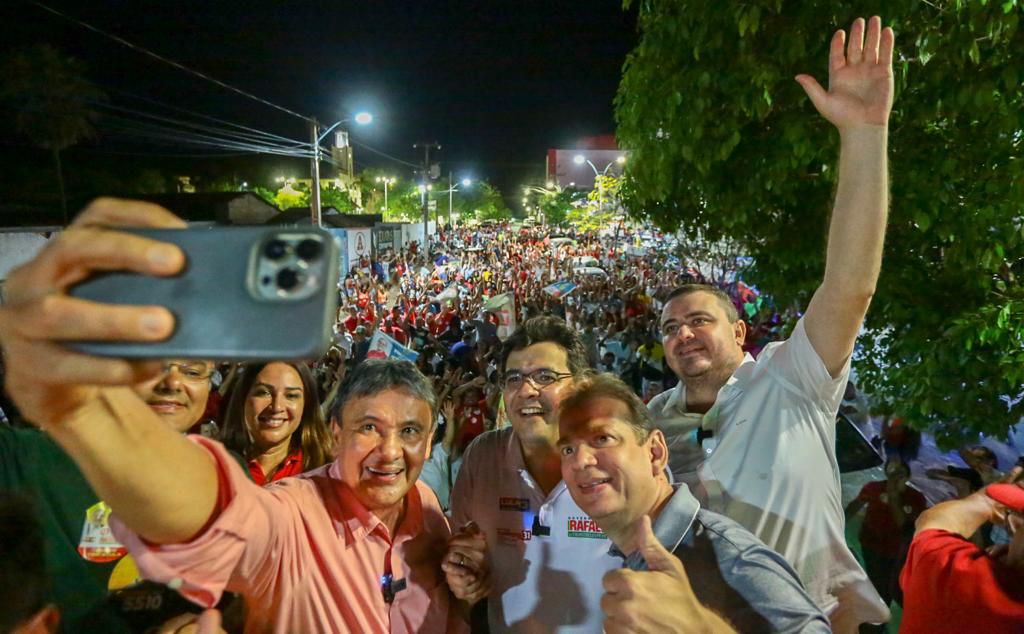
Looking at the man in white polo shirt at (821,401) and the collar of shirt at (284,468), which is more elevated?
the man in white polo shirt at (821,401)

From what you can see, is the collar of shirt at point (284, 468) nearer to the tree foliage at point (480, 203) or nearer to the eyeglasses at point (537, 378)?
the eyeglasses at point (537, 378)

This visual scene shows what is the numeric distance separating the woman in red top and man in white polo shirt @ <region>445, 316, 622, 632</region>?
1062 millimetres

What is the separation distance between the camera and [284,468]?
3.43 meters

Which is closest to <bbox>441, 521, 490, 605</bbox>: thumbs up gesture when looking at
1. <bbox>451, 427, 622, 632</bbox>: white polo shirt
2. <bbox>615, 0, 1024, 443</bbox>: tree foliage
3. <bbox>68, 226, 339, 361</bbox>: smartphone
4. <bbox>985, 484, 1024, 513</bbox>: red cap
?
<bbox>451, 427, 622, 632</bbox>: white polo shirt

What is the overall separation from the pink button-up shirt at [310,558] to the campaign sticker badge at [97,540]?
68 centimetres

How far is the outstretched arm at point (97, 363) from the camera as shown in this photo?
890 millimetres

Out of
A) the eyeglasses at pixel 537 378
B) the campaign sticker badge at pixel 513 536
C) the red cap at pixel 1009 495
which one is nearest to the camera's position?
the red cap at pixel 1009 495

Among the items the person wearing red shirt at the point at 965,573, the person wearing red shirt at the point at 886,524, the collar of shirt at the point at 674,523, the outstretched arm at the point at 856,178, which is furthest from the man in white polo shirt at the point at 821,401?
the person wearing red shirt at the point at 886,524

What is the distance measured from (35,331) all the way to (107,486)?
347mm

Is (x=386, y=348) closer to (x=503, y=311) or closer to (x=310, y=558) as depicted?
(x=503, y=311)

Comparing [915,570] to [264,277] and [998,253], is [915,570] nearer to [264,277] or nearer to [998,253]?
[998,253]

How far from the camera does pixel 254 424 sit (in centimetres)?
342

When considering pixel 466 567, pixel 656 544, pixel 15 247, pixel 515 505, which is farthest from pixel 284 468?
pixel 15 247

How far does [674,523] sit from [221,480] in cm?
116
